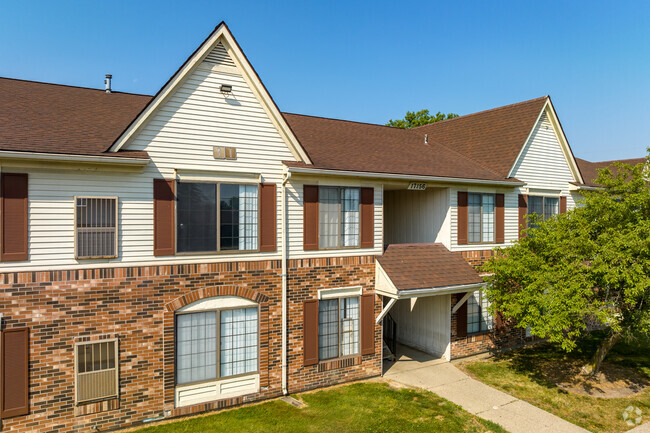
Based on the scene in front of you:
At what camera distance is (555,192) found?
1717 cm

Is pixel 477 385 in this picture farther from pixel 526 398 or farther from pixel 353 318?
pixel 353 318

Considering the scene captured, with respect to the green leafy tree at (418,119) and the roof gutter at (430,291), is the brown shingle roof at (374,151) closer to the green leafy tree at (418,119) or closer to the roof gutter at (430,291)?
the roof gutter at (430,291)

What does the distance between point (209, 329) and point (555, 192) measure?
577 inches

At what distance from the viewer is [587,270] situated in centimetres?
1162

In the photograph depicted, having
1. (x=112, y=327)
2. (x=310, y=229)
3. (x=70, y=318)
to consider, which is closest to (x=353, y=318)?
(x=310, y=229)

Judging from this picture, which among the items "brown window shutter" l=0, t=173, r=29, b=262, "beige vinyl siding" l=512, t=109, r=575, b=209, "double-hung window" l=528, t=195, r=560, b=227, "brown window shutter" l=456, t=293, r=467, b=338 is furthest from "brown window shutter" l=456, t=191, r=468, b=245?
"brown window shutter" l=0, t=173, r=29, b=262

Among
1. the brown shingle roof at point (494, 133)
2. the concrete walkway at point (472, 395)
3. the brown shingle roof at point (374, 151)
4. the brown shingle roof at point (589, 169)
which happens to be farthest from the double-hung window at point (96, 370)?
the brown shingle roof at point (589, 169)

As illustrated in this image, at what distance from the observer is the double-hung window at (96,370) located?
905cm

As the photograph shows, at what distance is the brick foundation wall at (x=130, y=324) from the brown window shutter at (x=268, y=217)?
0.54 meters

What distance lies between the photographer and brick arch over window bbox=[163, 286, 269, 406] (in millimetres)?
9875

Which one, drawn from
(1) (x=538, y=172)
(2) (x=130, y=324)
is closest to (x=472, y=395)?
(2) (x=130, y=324)

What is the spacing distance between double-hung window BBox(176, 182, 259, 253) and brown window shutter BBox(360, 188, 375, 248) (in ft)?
11.1

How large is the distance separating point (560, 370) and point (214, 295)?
38.1 feet

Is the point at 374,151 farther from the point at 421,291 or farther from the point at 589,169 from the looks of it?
the point at 589,169
